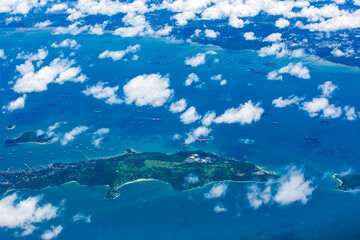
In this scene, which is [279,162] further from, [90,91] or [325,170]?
[90,91]

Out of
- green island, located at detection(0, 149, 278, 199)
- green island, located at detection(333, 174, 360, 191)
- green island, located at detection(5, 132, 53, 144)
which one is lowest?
green island, located at detection(5, 132, 53, 144)

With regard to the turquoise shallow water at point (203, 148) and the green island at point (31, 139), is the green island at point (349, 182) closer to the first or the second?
the turquoise shallow water at point (203, 148)

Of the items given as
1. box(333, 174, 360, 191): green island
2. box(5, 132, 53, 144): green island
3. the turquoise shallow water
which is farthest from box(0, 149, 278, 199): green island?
box(333, 174, 360, 191): green island

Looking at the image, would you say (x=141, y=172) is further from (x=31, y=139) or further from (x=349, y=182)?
(x=349, y=182)

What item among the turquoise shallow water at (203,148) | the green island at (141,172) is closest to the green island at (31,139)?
the turquoise shallow water at (203,148)

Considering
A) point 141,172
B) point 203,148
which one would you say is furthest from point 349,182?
point 141,172

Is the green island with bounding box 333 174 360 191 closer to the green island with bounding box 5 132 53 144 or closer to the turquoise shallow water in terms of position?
the turquoise shallow water
